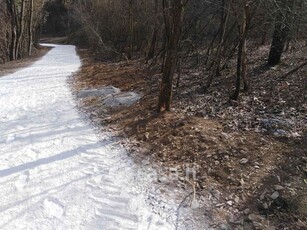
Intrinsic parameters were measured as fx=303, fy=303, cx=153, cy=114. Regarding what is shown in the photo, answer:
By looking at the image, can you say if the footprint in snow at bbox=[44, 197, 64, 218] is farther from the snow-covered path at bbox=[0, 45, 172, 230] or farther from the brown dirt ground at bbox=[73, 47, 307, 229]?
the brown dirt ground at bbox=[73, 47, 307, 229]

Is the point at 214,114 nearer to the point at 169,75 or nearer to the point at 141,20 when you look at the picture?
the point at 169,75

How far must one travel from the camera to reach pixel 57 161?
4.62 metres

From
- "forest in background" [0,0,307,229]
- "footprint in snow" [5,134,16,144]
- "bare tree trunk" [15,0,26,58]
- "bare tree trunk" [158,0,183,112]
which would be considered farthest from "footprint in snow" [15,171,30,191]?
"bare tree trunk" [15,0,26,58]

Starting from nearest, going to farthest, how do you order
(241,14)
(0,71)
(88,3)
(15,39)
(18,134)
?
1. (18,134)
2. (241,14)
3. (0,71)
4. (15,39)
5. (88,3)

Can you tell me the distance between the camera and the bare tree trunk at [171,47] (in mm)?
5602

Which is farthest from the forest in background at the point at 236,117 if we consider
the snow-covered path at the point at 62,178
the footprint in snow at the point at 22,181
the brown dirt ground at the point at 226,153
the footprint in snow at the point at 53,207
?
the footprint in snow at the point at 22,181

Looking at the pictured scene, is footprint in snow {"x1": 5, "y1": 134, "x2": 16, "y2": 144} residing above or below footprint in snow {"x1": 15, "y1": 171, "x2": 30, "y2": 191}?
below

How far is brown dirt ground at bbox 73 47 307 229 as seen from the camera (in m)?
3.63

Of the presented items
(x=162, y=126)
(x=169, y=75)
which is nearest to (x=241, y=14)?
(x=169, y=75)

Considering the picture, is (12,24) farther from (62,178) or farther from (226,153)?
(226,153)

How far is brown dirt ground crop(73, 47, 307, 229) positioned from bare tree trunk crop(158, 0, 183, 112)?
35cm

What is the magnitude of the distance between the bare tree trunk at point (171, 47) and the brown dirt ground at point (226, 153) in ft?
1.15

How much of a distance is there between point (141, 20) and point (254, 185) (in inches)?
502

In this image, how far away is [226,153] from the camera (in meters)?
4.75
